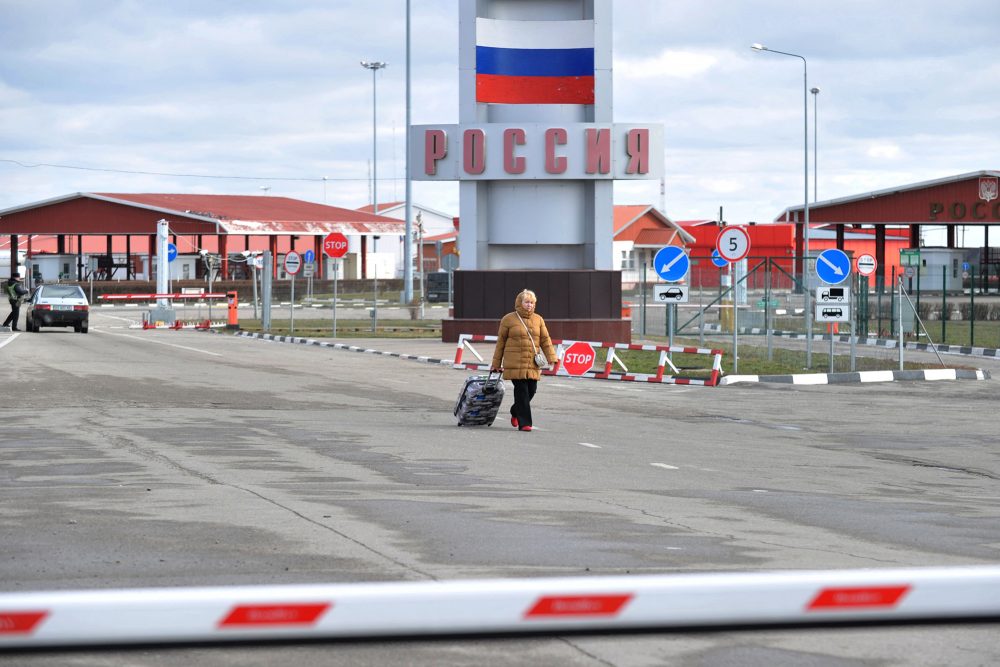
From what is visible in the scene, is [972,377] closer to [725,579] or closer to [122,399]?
[122,399]

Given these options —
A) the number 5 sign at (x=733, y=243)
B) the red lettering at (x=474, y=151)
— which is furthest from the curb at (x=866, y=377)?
the red lettering at (x=474, y=151)

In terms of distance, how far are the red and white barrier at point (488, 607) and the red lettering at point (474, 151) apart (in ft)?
97.5

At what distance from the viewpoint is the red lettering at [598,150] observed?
3541 centimetres

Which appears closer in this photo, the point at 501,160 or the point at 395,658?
the point at 395,658

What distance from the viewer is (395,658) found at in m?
5.81

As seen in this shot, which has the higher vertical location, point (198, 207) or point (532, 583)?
point (198, 207)

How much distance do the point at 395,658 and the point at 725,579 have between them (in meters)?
1.38

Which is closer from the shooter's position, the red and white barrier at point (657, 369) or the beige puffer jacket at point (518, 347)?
the beige puffer jacket at point (518, 347)

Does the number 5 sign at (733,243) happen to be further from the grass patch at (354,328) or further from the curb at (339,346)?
the grass patch at (354,328)

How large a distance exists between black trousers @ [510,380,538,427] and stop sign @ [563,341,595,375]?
34.9 ft

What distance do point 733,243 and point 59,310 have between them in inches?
893

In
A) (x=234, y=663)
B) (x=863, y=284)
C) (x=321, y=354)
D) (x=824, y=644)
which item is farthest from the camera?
(x=863, y=284)

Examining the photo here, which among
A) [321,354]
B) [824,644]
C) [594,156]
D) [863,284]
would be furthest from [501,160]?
[824,644]

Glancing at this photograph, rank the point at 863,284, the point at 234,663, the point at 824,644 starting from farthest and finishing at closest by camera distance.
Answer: the point at 863,284, the point at 824,644, the point at 234,663
